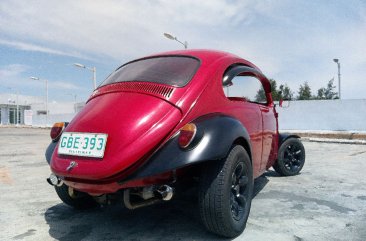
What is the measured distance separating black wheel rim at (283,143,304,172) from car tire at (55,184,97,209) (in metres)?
3.18

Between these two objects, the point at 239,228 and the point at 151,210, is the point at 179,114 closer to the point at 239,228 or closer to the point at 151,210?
the point at 239,228

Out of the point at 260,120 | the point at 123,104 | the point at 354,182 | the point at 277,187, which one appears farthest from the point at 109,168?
the point at 354,182

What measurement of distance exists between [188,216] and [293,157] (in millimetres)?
2848

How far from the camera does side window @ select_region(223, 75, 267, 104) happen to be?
11.5 feet

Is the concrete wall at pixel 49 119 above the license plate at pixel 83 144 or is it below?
below

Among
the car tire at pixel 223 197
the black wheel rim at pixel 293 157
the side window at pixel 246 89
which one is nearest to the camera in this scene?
the car tire at pixel 223 197

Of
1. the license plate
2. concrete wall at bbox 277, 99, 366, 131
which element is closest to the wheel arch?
the license plate

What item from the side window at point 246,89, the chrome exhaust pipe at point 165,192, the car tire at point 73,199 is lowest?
the car tire at point 73,199

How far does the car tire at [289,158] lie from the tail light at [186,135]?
10.1 ft

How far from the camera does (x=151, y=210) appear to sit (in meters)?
3.60

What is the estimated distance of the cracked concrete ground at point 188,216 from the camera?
2.89 metres

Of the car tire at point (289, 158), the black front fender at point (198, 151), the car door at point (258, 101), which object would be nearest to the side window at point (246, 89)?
the car door at point (258, 101)

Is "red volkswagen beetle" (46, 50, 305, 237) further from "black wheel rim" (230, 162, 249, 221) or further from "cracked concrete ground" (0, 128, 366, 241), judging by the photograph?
"cracked concrete ground" (0, 128, 366, 241)

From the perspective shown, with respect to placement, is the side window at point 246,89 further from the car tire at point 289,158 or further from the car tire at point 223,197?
the car tire at point 289,158
